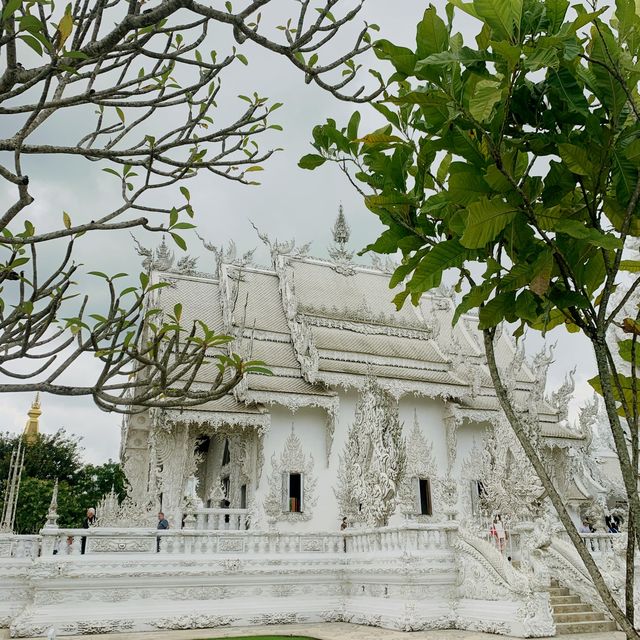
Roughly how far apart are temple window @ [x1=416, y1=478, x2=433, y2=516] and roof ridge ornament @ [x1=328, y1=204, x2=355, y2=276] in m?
5.86

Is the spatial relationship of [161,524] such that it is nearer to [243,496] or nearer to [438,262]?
[243,496]

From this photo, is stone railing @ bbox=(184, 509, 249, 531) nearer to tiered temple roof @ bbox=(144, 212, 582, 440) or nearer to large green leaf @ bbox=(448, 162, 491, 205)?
tiered temple roof @ bbox=(144, 212, 582, 440)

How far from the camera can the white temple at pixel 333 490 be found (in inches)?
333

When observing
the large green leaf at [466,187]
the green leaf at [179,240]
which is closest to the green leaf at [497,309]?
the large green leaf at [466,187]

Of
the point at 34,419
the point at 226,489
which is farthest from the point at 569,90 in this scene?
the point at 34,419

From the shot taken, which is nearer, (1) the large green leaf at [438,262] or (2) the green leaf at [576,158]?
(2) the green leaf at [576,158]

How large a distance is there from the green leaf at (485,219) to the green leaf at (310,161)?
2.55 ft

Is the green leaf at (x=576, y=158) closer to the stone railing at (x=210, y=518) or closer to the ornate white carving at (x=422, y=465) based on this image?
the stone railing at (x=210, y=518)

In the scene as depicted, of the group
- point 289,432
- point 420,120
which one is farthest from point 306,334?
point 420,120

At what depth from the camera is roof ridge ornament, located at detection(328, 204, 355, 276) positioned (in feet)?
56.7

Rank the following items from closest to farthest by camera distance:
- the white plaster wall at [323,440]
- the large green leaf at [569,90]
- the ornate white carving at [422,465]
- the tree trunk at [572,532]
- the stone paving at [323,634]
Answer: the tree trunk at [572,532] < the large green leaf at [569,90] < the stone paving at [323,634] < the white plaster wall at [323,440] < the ornate white carving at [422,465]

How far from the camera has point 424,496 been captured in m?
14.4

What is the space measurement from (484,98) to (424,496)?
45.2 feet

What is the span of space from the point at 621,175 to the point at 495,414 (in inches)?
524
